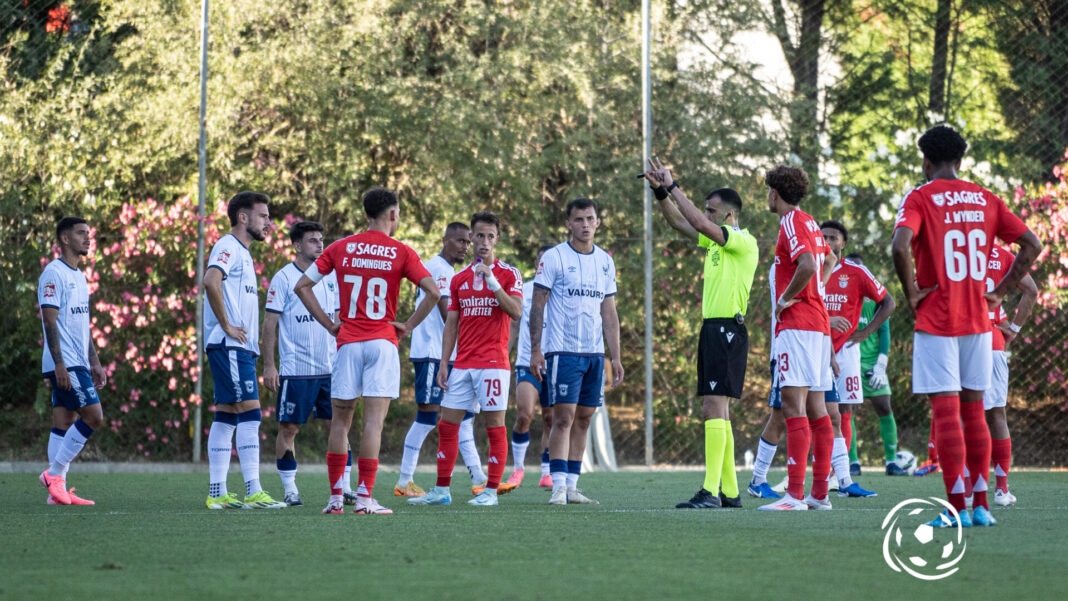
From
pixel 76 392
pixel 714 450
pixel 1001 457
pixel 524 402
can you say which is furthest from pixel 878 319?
pixel 76 392

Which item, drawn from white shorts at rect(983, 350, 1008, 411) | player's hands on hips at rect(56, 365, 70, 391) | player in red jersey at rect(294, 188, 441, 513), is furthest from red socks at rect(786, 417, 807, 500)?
player's hands on hips at rect(56, 365, 70, 391)

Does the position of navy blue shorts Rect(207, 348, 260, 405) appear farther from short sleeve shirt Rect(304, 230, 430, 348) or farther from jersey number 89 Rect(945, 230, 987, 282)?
jersey number 89 Rect(945, 230, 987, 282)

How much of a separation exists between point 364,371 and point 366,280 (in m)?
0.56

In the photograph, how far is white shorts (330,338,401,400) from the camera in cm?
737

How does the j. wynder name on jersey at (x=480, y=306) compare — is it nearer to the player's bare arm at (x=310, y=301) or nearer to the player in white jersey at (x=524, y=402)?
the player in white jersey at (x=524, y=402)

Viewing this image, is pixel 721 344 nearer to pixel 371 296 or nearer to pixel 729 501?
pixel 729 501

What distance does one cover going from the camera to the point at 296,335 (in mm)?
9195

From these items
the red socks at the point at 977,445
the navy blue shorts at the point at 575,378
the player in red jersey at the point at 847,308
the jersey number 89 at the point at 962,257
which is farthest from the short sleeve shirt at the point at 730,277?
the player in red jersey at the point at 847,308

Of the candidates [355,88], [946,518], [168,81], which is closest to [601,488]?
[946,518]

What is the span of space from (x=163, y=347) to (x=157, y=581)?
9646 mm

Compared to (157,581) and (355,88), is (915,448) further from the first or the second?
(157,581)

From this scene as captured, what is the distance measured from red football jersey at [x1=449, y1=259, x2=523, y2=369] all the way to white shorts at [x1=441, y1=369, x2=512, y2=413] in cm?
5

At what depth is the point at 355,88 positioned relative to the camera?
16078 mm

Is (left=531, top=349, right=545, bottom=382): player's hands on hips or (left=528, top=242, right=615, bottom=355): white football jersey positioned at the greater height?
(left=528, top=242, right=615, bottom=355): white football jersey
